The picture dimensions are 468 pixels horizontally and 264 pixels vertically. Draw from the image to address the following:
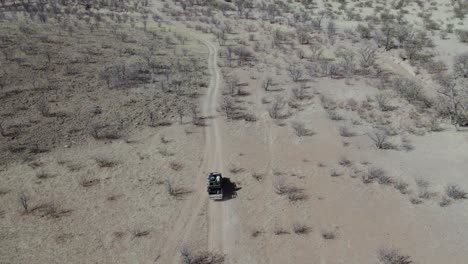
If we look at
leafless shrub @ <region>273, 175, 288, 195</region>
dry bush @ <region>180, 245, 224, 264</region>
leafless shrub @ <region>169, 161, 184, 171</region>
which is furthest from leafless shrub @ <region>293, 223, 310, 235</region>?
leafless shrub @ <region>169, 161, 184, 171</region>

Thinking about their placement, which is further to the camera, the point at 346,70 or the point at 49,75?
the point at 346,70

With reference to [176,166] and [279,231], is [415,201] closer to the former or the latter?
[279,231]

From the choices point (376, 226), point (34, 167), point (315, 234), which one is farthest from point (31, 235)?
point (376, 226)

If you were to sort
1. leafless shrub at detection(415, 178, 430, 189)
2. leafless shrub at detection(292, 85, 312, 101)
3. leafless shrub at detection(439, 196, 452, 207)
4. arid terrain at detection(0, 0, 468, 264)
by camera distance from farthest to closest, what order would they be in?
leafless shrub at detection(292, 85, 312, 101) < leafless shrub at detection(415, 178, 430, 189) < leafless shrub at detection(439, 196, 452, 207) < arid terrain at detection(0, 0, 468, 264)

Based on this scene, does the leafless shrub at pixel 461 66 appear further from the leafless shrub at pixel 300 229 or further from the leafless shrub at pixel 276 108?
the leafless shrub at pixel 300 229

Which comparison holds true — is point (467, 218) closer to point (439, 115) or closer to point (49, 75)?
point (439, 115)

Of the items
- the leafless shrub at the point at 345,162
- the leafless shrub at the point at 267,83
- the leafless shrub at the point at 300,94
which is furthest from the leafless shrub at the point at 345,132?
the leafless shrub at the point at 267,83

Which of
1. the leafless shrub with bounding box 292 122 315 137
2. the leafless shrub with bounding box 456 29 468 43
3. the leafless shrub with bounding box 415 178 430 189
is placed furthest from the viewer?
the leafless shrub with bounding box 456 29 468 43

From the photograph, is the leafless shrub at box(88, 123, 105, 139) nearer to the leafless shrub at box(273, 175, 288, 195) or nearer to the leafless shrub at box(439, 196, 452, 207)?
the leafless shrub at box(273, 175, 288, 195)
